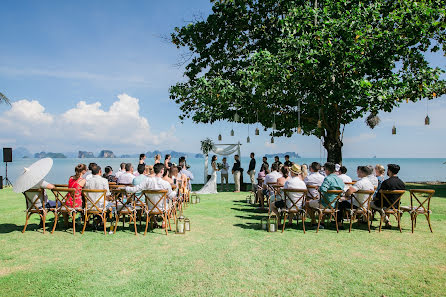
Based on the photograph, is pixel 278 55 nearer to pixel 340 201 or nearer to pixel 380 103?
pixel 380 103

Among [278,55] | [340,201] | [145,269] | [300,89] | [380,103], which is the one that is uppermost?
[278,55]

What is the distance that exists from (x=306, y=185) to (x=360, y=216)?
67.3 inches

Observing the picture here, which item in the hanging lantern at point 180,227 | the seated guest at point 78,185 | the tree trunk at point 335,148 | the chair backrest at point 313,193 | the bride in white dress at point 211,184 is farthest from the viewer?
the tree trunk at point 335,148

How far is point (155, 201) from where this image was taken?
695 cm

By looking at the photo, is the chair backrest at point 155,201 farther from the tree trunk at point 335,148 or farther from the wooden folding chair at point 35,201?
the tree trunk at point 335,148

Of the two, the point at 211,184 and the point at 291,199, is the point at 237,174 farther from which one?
the point at 291,199

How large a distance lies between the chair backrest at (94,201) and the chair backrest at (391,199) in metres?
5.99

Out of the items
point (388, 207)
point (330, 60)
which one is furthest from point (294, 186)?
point (330, 60)

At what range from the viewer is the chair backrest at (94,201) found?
6730 mm

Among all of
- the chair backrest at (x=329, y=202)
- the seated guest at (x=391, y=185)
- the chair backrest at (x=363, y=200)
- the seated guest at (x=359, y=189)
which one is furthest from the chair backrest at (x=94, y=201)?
the seated guest at (x=391, y=185)

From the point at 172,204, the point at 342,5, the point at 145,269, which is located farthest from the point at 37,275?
the point at 342,5

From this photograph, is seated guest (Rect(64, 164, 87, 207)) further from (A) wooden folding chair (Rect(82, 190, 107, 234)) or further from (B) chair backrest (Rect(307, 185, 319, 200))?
(B) chair backrest (Rect(307, 185, 319, 200))

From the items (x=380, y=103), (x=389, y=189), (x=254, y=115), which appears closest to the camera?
(x=389, y=189)

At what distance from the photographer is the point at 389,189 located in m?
7.25
